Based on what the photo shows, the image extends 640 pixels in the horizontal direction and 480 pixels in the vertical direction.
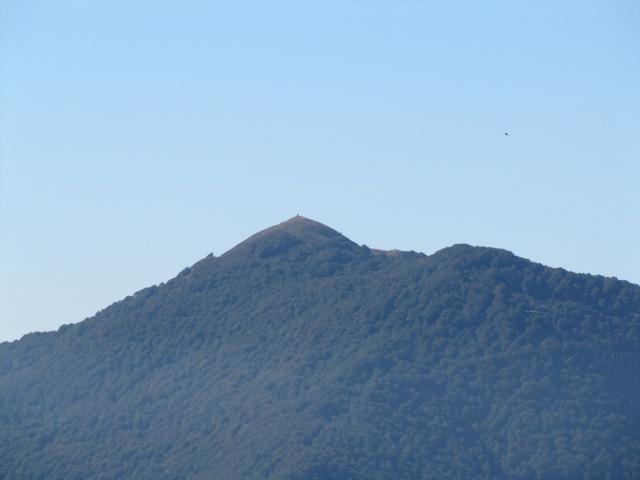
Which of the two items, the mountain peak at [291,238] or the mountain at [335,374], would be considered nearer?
the mountain at [335,374]

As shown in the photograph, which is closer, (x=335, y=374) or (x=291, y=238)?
(x=335, y=374)

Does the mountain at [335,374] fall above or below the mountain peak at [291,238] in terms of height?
below

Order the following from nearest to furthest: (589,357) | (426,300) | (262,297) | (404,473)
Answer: (404,473) < (589,357) < (426,300) < (262,297)

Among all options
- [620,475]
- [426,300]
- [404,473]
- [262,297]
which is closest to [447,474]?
[404,473]

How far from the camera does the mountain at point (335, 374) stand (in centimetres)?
10831

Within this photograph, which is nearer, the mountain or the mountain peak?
the mountain

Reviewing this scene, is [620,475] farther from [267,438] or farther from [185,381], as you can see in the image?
[185,381]

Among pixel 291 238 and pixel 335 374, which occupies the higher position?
pixel 291 238

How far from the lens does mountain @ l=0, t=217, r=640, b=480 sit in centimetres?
10831

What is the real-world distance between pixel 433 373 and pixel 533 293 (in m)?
13.4

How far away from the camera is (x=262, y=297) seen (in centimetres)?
13388

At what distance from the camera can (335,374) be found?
11744 centimetres

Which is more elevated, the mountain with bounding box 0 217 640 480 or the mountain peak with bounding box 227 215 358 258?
the mountain peak with bounding box 227 215 358 258

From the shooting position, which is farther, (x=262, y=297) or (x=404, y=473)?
(x=262, y=297)
